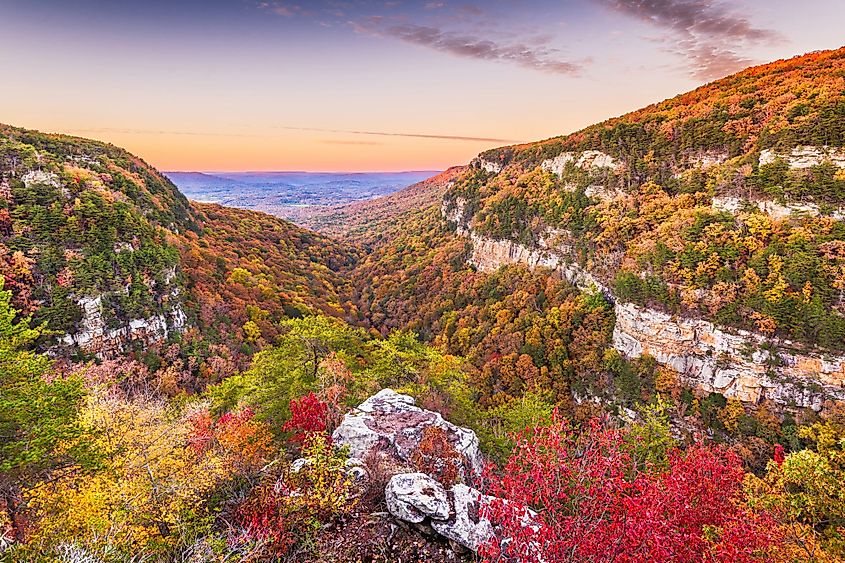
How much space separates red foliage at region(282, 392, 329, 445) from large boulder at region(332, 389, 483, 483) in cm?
218

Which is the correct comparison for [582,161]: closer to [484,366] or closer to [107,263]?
[484,366]

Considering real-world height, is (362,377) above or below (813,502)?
below

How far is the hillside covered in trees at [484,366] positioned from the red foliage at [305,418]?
0.20m

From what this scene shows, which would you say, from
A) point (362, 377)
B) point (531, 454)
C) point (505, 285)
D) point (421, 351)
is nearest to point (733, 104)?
point (505, 285)

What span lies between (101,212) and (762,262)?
71029mm

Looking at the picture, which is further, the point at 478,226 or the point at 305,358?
the point at 478,226

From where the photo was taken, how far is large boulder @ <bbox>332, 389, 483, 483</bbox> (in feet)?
54.3

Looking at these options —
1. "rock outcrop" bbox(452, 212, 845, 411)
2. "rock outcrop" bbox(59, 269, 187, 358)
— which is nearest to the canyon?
"rock outcrop" bbox(452, 212, 845, 411)

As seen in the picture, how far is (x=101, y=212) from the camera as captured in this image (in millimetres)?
48188

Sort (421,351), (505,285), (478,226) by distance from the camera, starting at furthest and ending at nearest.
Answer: (478,226) → (505,285) → (421,351)

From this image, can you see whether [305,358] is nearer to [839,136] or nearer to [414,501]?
[414,501]

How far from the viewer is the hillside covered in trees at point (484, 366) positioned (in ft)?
37.3

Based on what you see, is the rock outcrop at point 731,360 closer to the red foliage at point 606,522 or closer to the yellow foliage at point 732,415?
the yellow foliage at point 732,415

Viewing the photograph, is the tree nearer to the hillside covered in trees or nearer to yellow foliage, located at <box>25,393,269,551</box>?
the hillside covered in trees
